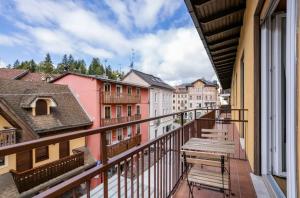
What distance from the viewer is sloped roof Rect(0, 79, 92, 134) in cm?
933

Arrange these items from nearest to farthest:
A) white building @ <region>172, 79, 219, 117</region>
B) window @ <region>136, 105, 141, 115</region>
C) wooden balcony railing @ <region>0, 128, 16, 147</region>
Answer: wooden balcony railing @ <region>0, 128, 16, 147</region>, window @ <region>136, 105, 141, 115</region>, white building @ <region>172, 79, 219, 117</region>

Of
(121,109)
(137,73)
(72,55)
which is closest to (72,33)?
(72,55)

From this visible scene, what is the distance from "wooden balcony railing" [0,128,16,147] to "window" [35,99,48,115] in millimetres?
1793

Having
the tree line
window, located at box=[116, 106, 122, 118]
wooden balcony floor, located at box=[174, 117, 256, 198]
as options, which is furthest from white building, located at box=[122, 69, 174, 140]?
the tree line

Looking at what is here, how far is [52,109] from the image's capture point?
10914 millimetres

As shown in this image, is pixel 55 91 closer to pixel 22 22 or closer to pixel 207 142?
pixel 207 142

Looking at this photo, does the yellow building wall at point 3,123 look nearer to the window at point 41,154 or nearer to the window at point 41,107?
the window at point 41,107

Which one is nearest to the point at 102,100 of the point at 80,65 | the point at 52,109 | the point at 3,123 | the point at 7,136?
the point at 52,109

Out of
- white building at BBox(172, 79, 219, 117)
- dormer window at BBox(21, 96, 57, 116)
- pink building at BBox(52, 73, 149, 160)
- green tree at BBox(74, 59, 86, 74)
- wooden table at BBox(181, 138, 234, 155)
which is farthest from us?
green tree at BBox(74, 59, 86, 74)

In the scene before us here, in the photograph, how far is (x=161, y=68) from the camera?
65.6 m

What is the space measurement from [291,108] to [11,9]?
30487 mm

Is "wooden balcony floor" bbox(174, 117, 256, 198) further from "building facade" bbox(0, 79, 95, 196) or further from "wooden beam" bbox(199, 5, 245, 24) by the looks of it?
"building facade" bbox(0, 79, 95, 196)

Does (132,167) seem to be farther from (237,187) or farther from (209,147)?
(237,187)

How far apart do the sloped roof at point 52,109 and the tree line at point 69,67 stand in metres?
25.2
